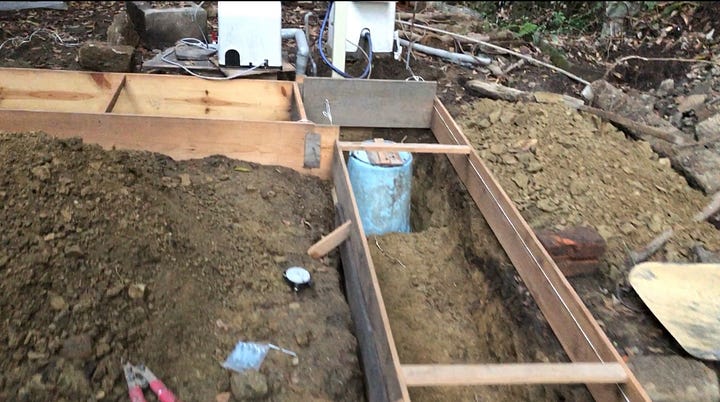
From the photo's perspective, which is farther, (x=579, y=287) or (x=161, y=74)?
(x=161, y=74)

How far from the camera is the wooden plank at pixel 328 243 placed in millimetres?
2863

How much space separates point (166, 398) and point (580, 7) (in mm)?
7508

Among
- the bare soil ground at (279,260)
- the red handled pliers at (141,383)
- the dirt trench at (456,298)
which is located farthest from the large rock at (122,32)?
the red handled pliers at (141,383)

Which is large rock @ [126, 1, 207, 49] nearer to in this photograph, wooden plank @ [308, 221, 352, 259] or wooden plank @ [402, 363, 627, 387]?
wooden plank @ [308, 221, 352, 259]

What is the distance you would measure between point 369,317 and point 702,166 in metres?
2.70

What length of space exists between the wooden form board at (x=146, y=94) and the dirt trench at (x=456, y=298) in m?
1.20

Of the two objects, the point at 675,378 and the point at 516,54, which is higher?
the point at 516,54

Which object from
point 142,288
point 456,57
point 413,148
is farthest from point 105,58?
point 456,57

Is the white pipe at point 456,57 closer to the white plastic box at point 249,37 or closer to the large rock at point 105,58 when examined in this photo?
the white plastic box at point 249,37

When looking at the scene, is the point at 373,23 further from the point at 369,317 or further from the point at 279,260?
the point at 369,317

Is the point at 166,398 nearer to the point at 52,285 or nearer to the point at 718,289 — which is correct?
the point at 52,285

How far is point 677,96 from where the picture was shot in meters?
4.95

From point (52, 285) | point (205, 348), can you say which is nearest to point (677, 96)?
point (205, 348)

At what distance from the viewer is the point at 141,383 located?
2021mm
